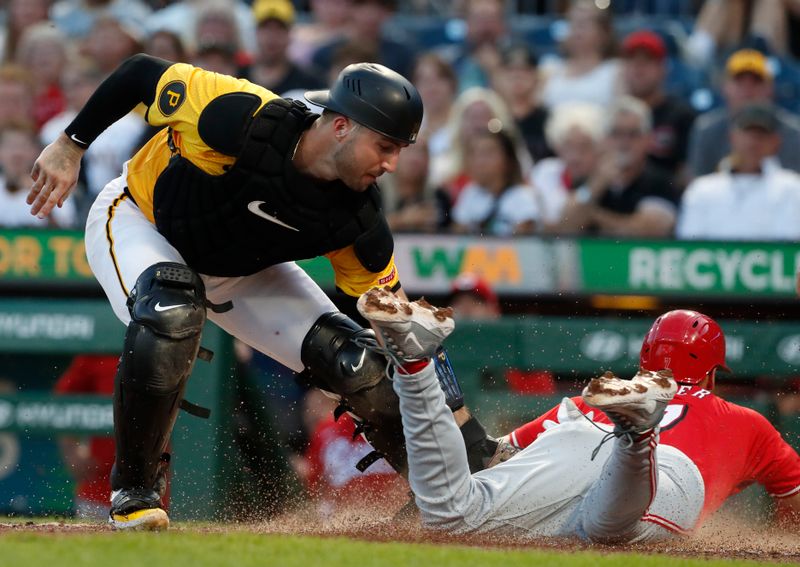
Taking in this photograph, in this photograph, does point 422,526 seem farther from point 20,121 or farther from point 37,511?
point 20,121

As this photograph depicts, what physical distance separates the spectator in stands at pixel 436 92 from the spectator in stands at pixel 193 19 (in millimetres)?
1818

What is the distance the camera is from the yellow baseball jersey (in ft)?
16.9

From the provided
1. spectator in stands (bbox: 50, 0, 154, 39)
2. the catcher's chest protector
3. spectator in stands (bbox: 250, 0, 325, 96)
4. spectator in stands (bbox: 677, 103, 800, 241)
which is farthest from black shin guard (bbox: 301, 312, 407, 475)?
spectator in stands (bbox: 50, 0, 154, 39)

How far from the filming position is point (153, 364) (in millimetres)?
4855

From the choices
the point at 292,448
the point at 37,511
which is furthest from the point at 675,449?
the point at 37,511

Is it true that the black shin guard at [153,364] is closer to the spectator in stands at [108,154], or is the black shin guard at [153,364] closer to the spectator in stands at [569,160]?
the spectator in stands at [569,160]

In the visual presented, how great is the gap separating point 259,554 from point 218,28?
7.78 meters

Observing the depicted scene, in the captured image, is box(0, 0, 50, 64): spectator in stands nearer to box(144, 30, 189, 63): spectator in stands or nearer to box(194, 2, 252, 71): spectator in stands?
box(194, 2, 252, 71): spectator in stands

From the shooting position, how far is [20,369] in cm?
822

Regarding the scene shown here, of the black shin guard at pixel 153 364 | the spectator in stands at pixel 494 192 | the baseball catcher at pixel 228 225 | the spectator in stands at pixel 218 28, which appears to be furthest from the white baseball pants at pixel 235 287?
the spectator in stands at pixel 218 28

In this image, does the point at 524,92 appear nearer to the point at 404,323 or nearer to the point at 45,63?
the point at 45,63

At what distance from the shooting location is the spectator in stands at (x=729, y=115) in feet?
32.0

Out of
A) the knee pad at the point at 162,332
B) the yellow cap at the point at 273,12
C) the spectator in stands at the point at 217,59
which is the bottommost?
the spectator in stands at the point at 217,59

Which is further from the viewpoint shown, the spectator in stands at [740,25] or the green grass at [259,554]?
the spectator in stands at [740,25]
